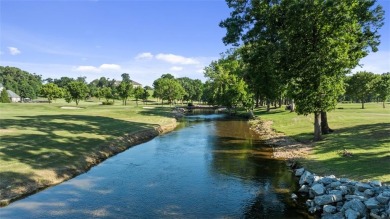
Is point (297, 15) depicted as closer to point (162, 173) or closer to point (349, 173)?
point (349, 173)

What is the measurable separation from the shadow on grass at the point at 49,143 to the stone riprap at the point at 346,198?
68.6 ft

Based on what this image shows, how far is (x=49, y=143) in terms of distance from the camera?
3341cm

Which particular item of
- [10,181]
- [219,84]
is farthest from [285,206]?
[219,84]

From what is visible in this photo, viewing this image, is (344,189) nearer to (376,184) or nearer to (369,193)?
(369,193)

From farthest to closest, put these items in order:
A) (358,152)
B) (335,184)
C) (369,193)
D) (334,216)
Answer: (358,152)
(335,184)
(369,193)
(334,216)

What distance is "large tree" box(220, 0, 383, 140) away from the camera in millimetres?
32906

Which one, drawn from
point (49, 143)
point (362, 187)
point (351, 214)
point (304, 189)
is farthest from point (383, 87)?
point (49, 143)

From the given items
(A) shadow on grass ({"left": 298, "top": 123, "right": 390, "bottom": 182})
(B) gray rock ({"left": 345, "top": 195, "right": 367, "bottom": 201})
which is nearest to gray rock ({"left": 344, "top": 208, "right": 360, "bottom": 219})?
(B) gray rock ({"left": 345, "top": 195, "right": 367, "bottom": 201})

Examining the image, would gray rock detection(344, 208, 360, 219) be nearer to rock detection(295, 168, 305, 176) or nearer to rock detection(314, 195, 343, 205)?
rock detection(314, 195, 343, 205)

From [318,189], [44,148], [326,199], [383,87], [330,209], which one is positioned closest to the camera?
[330,209]

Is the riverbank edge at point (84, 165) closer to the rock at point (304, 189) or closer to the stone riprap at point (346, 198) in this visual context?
the rock at point (304, 189)

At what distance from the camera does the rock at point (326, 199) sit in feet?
60.4

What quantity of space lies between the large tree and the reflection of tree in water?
878cm

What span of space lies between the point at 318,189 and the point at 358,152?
35.3ft
